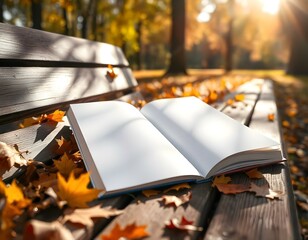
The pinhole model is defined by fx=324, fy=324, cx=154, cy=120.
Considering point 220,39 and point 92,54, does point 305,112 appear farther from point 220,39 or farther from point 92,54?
point 220,39

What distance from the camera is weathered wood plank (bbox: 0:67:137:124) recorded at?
136cm

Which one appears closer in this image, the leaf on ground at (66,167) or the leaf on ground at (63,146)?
the leaf on ground at (66,167)

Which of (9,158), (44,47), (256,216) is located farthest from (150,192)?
(44,47)

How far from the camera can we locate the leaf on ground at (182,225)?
2.55 ft

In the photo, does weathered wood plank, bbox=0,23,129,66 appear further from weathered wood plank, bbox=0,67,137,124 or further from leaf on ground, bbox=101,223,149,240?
leaf on ground, bbox=101,223,149,240

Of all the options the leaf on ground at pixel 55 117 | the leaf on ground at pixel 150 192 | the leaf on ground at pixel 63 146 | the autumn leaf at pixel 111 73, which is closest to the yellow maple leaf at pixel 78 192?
the leaf on ground at pixel 150 192

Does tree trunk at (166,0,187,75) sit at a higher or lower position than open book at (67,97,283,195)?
lower

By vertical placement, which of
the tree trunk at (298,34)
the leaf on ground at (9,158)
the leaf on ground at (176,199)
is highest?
the leaf on ground at (9,158)

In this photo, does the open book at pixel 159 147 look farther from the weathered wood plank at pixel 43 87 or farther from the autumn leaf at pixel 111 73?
the autumn leaf at pixel 111 73

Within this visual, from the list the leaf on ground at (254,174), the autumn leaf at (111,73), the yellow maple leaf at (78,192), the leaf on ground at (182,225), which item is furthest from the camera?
the autumn leaf at (111,73)

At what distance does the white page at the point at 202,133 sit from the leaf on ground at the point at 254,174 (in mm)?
89

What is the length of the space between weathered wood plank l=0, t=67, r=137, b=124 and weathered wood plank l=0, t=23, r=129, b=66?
67 millimetres

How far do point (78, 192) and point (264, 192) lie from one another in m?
0.56

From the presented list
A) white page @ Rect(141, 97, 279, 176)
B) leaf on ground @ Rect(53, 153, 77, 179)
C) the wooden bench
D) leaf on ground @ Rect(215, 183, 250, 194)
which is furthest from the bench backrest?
leaf on ground @ Rect(215, 183, 250, 194)
